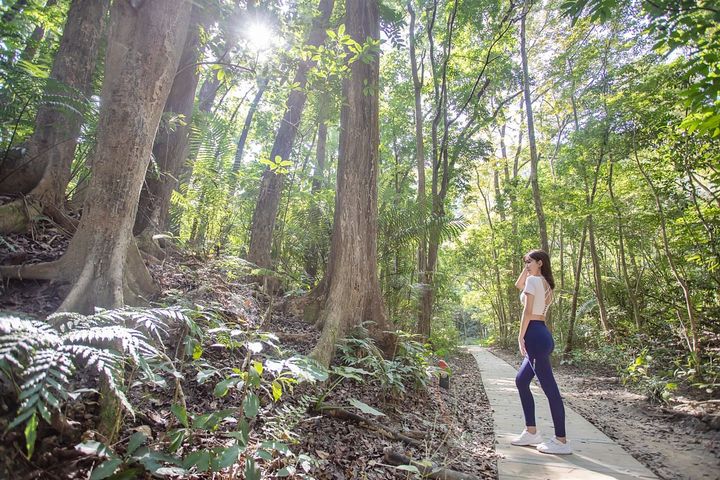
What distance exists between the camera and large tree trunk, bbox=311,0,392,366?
4.80 metres

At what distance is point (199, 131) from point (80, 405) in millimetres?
4831

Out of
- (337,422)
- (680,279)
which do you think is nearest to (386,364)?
(337,422)

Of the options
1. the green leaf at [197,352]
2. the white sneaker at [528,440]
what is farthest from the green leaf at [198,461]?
the white sneaker at [528,440]

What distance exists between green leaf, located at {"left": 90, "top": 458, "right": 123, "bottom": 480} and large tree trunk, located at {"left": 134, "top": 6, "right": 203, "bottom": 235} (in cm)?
381

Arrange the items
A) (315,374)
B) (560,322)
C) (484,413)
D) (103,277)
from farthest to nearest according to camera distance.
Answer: (560,322), (484,413), (103,277), (315,374)

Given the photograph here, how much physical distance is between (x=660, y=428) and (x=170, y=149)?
7.67 m

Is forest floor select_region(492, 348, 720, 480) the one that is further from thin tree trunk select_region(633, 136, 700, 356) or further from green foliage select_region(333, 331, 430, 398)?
green foliage select_region(333, 331, 430, 398)

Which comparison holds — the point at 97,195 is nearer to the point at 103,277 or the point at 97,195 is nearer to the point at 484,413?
the point at 103,277

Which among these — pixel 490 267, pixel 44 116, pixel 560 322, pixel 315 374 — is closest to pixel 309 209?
pixel 44 116

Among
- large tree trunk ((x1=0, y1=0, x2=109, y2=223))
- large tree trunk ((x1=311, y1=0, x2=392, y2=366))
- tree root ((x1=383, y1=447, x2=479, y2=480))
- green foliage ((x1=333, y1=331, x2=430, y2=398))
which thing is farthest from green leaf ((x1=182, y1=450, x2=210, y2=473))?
large tree trunk ((x1=0, y1=0, x2=109, y2=223))

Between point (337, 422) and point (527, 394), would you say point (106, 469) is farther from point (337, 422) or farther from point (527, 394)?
point (527, 394)

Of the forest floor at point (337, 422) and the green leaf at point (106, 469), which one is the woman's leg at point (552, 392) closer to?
the forest floor at point (337, 422)

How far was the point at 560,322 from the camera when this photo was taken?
14758 millimetres

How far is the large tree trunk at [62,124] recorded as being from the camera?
372 cm
